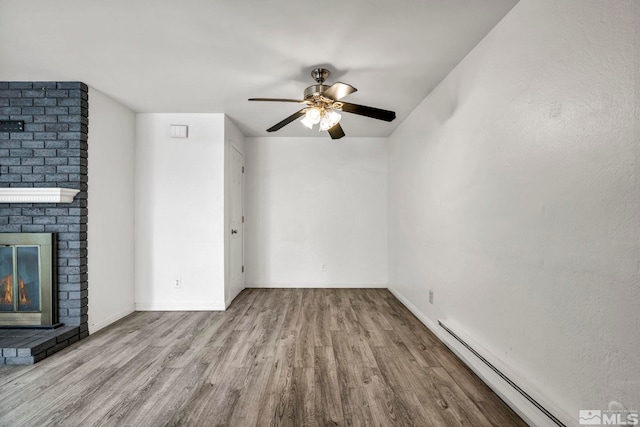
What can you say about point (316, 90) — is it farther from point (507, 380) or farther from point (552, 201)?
point (507, 380)

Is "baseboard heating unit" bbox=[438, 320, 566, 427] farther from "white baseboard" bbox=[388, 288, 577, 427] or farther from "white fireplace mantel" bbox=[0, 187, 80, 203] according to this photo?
"white fireplace mantel" bbox=[0, 187, 80, 203]

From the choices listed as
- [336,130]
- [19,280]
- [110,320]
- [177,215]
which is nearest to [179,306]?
[110,320]

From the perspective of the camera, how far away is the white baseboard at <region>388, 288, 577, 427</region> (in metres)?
1.47

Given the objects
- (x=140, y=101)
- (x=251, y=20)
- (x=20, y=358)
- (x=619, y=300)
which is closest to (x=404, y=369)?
(x=619, y=300)

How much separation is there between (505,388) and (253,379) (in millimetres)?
1590

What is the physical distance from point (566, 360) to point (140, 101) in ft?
13.7

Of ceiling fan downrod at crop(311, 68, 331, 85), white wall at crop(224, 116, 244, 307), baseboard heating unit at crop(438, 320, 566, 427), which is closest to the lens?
baseboard heating unit at crop(438, 320, 566, 427)

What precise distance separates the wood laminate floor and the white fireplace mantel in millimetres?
1324

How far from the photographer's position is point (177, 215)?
378 cm

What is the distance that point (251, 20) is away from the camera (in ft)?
6.36

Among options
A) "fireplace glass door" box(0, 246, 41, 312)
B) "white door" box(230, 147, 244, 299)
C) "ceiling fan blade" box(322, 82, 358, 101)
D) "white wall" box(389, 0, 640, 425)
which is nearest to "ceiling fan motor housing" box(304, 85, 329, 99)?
"ceiling fan blade" box(322, 82, 358, 101)

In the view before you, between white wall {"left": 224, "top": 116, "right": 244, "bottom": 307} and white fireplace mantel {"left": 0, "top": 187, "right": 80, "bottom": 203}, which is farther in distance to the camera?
white wall {"left": 224, "top": 116, "right": 244, "bottom": 307}

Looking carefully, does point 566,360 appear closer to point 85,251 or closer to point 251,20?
point 251,20

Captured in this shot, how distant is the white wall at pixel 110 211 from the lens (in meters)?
3.04
